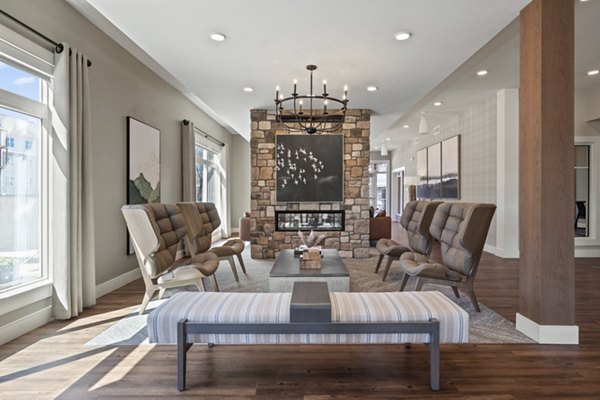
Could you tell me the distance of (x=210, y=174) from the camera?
27.2 ft

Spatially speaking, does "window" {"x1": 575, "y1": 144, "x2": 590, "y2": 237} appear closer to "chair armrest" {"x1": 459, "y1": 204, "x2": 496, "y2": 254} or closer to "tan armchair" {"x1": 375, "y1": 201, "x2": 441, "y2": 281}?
"tan armchair" {"x1": 375, "y1": 201, "x2": 441, "y2": 281}

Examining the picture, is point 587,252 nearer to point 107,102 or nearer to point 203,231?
point 203,231

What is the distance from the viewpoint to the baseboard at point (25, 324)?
2516mm

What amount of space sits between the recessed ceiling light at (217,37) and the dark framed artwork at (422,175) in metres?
7.55

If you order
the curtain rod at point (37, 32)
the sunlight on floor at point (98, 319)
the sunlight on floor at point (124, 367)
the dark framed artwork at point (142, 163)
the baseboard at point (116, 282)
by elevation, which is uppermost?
the curtain rod at point (37, 32)

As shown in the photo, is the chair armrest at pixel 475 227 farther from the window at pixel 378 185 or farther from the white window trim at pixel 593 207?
the window at pixel 378 185

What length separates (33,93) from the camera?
113 inches

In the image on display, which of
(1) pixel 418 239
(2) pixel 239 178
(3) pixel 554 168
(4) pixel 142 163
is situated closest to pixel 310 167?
(1) pixel 418 239

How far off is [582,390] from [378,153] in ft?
41.8

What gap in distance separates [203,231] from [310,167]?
2292 millimetres

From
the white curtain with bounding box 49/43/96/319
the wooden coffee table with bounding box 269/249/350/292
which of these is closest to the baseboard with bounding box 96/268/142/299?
the white curtain with bounding box 49/43/96/319

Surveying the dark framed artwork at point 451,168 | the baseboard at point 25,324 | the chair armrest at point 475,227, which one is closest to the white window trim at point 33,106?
the baseboard at point 25,324

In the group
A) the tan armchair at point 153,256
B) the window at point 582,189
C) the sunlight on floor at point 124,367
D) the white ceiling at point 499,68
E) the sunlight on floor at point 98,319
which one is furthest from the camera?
the window at point 582,189

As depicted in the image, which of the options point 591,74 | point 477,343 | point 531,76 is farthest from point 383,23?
point 591,74
